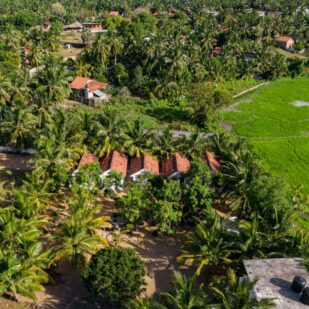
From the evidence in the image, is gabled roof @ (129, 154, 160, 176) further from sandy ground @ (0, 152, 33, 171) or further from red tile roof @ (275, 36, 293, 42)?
red tile roof @ (275, 36, 293, 42)

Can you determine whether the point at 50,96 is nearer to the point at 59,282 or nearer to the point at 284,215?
the point at 59,282

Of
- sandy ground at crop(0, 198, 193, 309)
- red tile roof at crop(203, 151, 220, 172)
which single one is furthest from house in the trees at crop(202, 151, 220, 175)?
sandy ground at crop(0, 198, 193, 309)

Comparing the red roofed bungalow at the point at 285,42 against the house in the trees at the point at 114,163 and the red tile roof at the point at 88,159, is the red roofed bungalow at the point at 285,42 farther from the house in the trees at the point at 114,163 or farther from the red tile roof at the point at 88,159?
the red tile roof at the point at 88,159

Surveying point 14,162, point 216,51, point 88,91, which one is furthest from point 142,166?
point 216,51

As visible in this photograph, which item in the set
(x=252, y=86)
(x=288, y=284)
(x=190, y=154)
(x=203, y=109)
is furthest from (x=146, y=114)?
(x=288, y=284)

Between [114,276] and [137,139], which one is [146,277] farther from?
[137,139]

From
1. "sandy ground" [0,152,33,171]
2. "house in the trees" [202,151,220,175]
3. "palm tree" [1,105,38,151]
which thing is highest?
"palm tree" [1,105,38,151]
